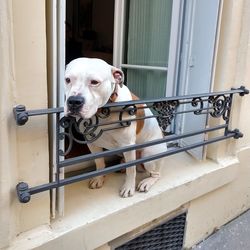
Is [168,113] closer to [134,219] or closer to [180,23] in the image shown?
[134,219]

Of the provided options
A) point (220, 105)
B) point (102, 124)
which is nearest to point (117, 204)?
point (102, 124)

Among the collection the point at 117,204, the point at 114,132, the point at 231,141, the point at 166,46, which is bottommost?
the point at 117,204

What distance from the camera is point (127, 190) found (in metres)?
2.01

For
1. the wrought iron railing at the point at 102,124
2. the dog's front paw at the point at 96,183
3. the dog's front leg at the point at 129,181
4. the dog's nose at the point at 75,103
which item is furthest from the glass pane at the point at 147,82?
the dog's nose at the point at 75,103

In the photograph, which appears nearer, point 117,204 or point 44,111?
point 44,111

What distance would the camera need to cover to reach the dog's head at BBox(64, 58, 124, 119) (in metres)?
1.46

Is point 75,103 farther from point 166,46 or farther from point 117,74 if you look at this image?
point 166,46

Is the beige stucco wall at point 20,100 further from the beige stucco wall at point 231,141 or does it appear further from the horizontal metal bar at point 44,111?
the beige stucco wall at point 231,141

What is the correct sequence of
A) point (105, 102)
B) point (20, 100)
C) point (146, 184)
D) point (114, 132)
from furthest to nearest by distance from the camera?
point (146, 184) < point (114, 132) < point (105, 102) < point (20, 100)

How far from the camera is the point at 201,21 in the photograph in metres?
2.37

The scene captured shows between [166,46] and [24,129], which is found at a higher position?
[166,46]

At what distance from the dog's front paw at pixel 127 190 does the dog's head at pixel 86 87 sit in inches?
24.6

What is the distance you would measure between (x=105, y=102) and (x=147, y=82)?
1.23 metres

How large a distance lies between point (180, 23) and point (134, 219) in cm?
144
